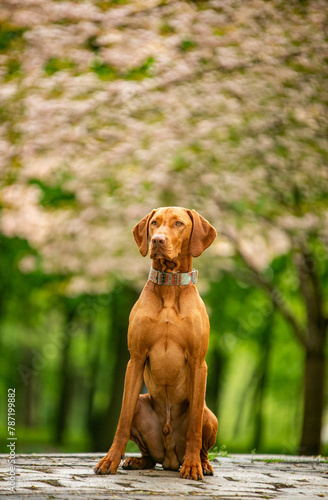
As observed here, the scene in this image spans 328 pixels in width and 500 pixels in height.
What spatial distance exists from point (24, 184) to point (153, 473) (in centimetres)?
889

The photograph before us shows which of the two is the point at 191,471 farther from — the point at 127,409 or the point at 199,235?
the point at 199,235

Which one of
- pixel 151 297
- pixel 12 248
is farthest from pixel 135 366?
pixel 12 248

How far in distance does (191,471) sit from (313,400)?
7.24m

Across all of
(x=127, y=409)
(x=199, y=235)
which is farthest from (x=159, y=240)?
(x=127, y=409)

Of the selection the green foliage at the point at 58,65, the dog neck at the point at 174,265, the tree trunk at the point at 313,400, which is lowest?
the tree trunk at the point at 313,400

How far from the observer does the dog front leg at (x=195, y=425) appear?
4.91 m

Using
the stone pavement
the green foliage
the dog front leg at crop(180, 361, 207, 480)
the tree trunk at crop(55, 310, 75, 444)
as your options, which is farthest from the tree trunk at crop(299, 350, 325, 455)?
the tree trunk at crop(55, 310, 75, 444)

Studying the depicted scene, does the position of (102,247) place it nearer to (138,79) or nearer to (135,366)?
(138,79)

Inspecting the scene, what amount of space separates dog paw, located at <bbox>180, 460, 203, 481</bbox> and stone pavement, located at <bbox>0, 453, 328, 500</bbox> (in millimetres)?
60

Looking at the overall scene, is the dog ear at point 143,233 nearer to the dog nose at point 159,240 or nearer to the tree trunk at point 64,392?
the dog nose at point 159,240

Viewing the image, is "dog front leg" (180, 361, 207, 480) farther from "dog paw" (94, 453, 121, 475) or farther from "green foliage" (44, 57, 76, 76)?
"green foliage" (44, 57, 76, 76)

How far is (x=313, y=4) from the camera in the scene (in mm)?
8930

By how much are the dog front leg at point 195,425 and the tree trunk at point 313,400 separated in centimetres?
703

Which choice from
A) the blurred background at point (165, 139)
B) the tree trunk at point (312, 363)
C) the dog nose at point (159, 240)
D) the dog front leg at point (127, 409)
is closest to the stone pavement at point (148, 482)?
the dog front leg at point (127, 409)
